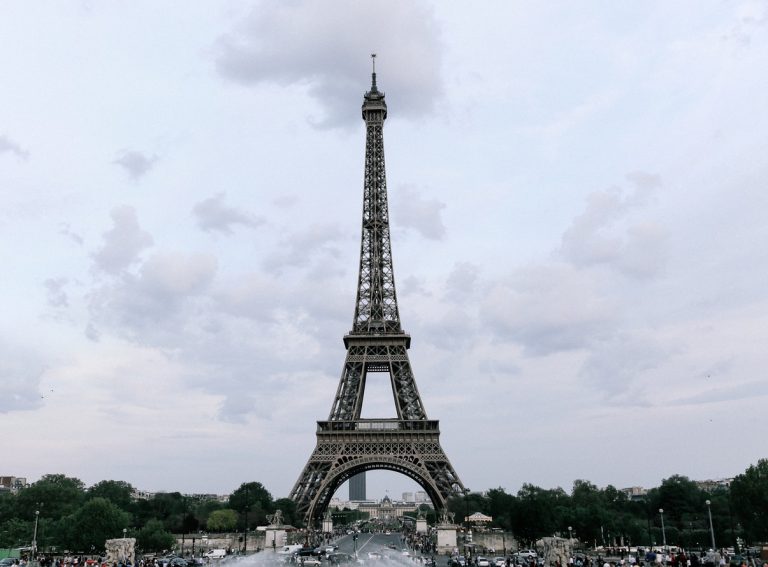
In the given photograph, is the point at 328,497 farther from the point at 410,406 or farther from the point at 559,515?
the point at 559,515

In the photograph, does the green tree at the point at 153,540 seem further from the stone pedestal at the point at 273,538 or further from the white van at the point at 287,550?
the white van at the point at 287,550

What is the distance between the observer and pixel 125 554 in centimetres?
4875

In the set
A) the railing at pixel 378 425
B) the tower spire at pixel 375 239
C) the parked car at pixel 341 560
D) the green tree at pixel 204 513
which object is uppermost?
Result: the tower spire at pixel 375 239

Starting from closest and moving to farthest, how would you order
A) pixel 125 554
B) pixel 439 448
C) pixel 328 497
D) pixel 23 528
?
1. pixel 125 554
2. pixel 23 528
3. pixel 439 448
4. pixel 328 497

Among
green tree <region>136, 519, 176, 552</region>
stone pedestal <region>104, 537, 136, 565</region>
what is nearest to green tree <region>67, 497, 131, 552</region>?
green tree <region>136, 519, 176, 552</region>

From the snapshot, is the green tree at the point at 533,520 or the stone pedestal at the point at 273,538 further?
the green tree at the point at 533,520

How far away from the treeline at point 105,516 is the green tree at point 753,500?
4971cm

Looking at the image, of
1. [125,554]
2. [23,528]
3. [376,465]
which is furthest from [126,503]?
[125,554]

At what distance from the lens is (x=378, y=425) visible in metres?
89.1

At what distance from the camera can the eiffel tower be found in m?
86.3

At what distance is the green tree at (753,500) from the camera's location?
67.6 meters

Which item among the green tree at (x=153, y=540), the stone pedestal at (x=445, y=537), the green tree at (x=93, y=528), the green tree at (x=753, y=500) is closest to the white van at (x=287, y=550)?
the green tree at (x=153, y=540)

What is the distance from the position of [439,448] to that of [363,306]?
906 inches

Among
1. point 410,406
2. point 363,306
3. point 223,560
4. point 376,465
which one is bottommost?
point 223,560
